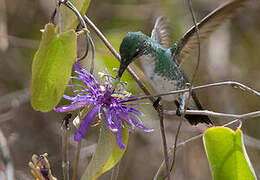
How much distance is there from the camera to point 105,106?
139cm

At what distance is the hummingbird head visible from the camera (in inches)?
55.0

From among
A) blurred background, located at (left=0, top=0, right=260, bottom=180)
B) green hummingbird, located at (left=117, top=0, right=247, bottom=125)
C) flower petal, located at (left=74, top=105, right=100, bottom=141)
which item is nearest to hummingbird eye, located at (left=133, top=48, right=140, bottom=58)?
green hummingbird, located at (left=117, top=0, right=247, bottom=125)

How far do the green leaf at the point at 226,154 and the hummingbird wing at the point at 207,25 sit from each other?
41 cm

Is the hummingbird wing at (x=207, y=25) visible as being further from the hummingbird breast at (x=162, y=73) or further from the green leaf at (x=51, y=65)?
the green leaf at (x=51, y=65)

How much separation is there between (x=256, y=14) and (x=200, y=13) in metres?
0.38

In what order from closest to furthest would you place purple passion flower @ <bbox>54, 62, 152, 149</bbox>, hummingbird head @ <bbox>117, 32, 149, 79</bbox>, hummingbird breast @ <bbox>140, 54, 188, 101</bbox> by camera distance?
purple passion flower @ <bbox>54, 62, 152, 149</bbox> → hummingbird head @ <bbox>117, 32, 149, 79</bbox> → hummingbird breast @ <bbox>140, 54, 188, 101</bbox>

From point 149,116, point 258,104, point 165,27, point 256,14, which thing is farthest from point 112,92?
point 256,14

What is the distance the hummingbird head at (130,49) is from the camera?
1397 millimetres

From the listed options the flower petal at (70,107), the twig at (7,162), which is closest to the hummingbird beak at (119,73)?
the flower petal at (70,107)

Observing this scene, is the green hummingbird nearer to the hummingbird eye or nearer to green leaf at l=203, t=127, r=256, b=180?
the hummingbird eye

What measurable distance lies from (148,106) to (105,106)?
131 centimetres

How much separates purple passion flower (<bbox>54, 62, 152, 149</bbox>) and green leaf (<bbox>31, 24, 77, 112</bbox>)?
0.13m

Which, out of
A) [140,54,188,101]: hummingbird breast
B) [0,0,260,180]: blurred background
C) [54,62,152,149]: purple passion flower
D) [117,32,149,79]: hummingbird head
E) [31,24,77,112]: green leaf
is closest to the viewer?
[31,24,77,112]: green leaf

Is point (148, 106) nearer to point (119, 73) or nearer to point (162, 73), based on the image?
point (162, 73)
